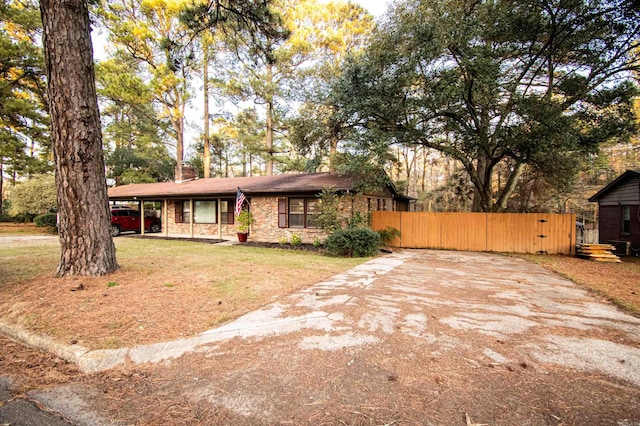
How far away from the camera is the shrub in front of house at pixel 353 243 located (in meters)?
10.0

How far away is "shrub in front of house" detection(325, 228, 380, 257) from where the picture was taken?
10.0m

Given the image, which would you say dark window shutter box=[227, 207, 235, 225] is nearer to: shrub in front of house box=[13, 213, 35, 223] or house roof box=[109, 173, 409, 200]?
house roof box=[109, 173, 409, 200]

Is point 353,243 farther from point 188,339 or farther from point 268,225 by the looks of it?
point 188,339

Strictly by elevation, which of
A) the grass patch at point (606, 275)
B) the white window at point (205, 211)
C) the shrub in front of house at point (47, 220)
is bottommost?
the grass patch at point (606, 275)

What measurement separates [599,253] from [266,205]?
505 inches

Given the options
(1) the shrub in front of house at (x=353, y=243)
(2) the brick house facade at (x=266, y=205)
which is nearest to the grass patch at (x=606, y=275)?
(1) the shrub in front of house at (x=353, y=243)

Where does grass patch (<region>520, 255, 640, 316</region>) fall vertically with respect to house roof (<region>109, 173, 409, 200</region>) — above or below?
below

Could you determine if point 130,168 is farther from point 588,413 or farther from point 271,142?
point 588,413

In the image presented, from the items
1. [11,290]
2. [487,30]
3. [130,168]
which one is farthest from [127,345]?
[130,168]

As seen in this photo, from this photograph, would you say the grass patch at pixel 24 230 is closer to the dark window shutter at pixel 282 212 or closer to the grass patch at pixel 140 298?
the grass patch at pixel 140 298

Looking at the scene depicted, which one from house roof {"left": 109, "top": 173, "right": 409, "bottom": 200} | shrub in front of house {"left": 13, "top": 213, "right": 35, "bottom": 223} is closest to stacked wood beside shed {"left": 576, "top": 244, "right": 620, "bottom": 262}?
house roof {"left": 109, "top": 173, "right": 409, "bottom": 200}

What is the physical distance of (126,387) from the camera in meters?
2.46

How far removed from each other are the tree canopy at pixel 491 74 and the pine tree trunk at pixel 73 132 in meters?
8.15

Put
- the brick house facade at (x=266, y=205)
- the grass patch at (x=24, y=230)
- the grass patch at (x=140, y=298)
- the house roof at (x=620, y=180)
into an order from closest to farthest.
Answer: the grass patch at (x=140, y=298) → the house roof at (x=620, y=180) → the brick house facade at (x=266, y=205) → the grass patch at (x=24, y=230)
